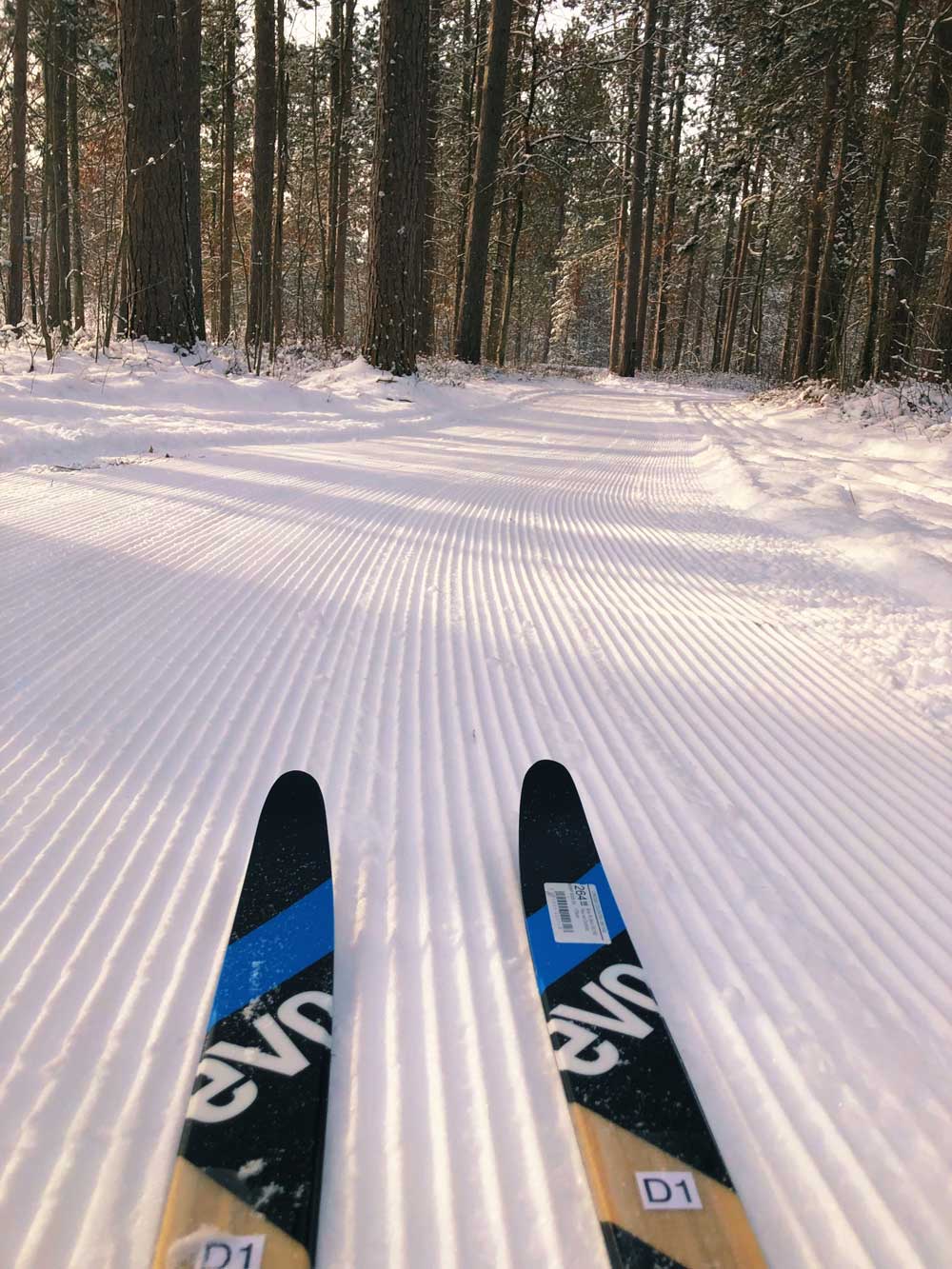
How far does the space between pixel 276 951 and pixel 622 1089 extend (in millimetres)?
623

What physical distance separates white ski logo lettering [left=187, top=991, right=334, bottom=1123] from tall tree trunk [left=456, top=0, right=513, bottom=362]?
54.7 feet

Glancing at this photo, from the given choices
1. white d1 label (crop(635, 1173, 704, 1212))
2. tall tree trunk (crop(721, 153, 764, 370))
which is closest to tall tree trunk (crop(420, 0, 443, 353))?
tall tree trunk (crop(721, 153, 764, 370))

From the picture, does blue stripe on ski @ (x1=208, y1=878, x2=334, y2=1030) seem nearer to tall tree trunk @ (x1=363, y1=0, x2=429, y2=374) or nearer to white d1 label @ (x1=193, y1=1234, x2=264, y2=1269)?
white d1 label @ (x1=193, y1=1234, x2=264, y2=1269)

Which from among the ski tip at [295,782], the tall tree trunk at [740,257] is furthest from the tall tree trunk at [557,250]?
the ski tip at [295,782]

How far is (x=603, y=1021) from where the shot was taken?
4.19ft

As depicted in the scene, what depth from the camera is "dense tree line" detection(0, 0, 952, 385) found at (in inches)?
378

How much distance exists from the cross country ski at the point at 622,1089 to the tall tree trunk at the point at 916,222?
39.8 feet

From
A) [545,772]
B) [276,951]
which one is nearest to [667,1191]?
[276,951]

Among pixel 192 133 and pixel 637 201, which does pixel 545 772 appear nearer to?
pixel 192 133

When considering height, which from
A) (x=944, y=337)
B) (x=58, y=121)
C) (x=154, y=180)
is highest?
(x=58, y=121)

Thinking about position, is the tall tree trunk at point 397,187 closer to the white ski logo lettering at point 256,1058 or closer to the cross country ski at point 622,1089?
the cross country ski at point 622,1089

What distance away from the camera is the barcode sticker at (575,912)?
148 cm

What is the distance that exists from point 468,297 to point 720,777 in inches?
626

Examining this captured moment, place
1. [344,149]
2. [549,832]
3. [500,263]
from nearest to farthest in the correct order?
1. [549,832]
2. [344,149]
3. [500,263]
